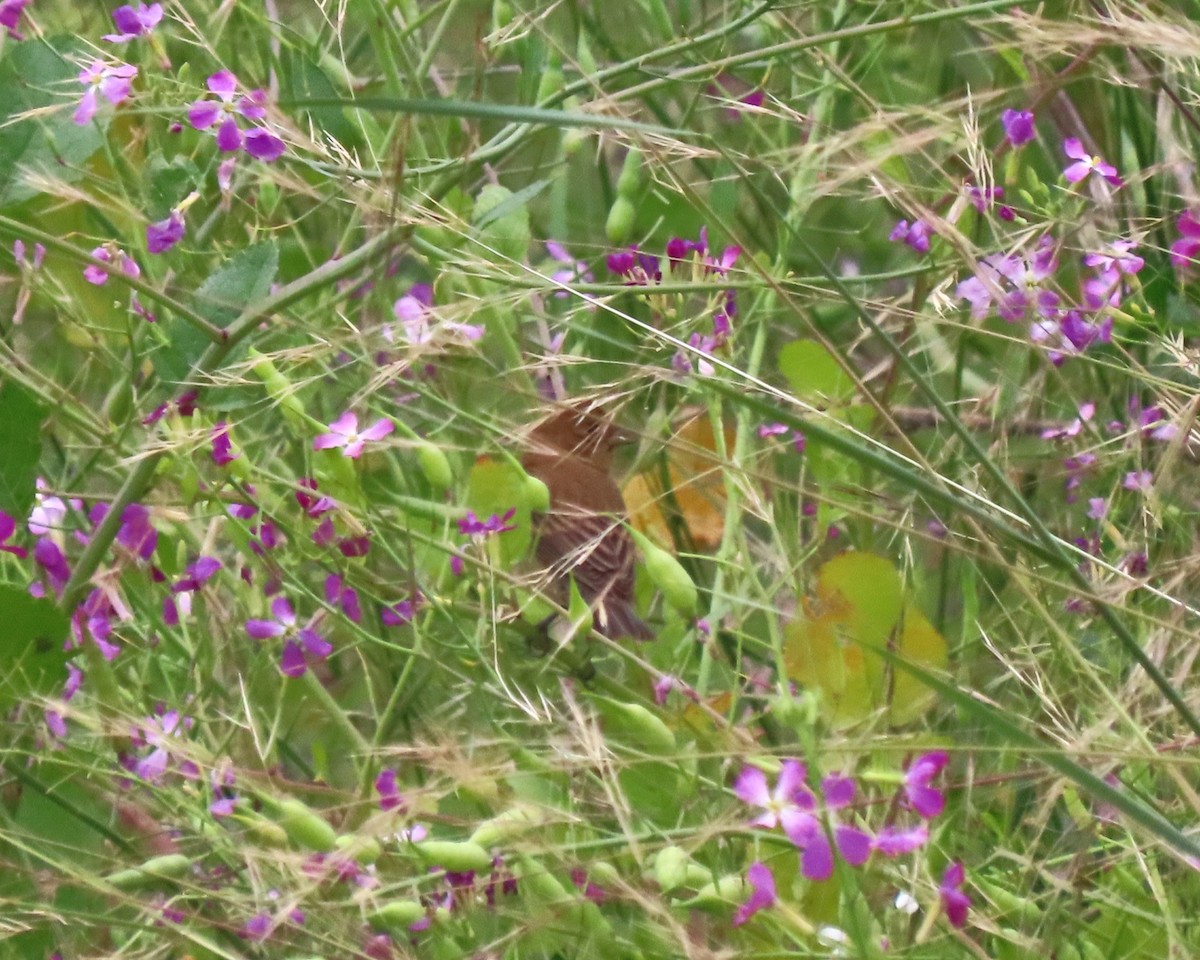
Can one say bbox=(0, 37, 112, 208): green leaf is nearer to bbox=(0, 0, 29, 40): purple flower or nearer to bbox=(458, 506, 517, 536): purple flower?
bbox=(0, 0, 29, 40): purple flower

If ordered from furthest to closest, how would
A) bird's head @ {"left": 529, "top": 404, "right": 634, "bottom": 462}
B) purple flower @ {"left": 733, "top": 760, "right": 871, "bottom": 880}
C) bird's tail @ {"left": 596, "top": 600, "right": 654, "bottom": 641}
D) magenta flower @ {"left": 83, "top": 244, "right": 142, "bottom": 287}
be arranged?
1. bird's head @ {"left": 529, "top": 404, "right": 634, "bottom": 462}
2. bird's tail @ {"left": 596, "top": 600, "right": 654, "bottom": 641}
3. magenta flower @ {"left": 83, "top": 244, "right": 142, "bottom": 287}
4. purple flower @ {"left": 733, "top": 760, "right": 871, "bottom": 880}

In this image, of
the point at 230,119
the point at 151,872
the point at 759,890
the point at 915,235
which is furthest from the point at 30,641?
the point at 915,235

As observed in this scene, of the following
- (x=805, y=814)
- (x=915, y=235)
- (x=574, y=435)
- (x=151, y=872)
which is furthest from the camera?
(x=574, y=435)

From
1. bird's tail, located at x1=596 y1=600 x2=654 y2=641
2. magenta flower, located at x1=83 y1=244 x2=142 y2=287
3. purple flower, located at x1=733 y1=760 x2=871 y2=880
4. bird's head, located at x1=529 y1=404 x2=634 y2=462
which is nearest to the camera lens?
purple flower, located at x1=733 y1=760 x2=871 y2=880

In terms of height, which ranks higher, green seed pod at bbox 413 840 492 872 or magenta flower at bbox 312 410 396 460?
magenta flower at bbox 312 410 396 460

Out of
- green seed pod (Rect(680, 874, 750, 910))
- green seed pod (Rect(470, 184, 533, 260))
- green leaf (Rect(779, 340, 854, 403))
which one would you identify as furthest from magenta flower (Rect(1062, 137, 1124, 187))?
green seed pod (Rect(680, 874, 750, 910))

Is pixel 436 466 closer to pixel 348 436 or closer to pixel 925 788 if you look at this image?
pixel 348 436
